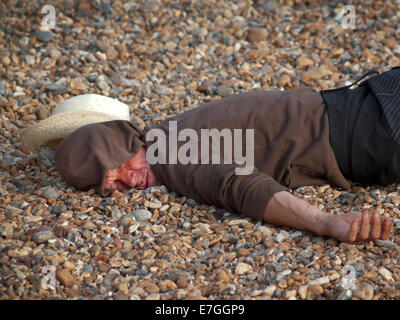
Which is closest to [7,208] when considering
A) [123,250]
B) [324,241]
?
[123,250]

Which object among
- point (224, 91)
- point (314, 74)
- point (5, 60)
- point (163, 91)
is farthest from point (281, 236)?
point (5, 60)

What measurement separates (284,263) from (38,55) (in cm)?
308

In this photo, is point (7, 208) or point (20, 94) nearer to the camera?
point (7, 208)

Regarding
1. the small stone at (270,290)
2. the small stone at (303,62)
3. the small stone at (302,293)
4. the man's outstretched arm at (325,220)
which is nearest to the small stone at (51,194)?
the man's outstretched arm at (325,220)

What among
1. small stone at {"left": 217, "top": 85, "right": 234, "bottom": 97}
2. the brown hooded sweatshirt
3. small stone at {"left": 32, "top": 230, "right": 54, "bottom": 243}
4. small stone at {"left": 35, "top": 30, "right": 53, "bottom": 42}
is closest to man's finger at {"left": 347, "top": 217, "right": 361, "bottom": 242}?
the brown hooded sweatshirt

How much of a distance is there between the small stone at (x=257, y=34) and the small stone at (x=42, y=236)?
9.84ft

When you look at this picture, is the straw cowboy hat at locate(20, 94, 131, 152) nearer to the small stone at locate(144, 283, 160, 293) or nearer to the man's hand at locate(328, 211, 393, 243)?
the small stone at locate(144, 283, 160, 293)

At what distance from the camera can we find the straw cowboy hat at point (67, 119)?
3.47 metres

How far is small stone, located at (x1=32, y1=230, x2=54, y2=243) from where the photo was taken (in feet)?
9.03

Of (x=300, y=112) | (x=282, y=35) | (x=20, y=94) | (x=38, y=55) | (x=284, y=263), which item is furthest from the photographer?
(x=282, y=35)

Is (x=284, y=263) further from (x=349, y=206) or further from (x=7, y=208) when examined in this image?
(x=7, y=208)

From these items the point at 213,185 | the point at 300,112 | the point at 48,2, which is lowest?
the point at 213,185

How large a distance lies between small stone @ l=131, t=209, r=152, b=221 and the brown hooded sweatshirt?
24cm

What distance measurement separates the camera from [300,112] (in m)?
3.16
